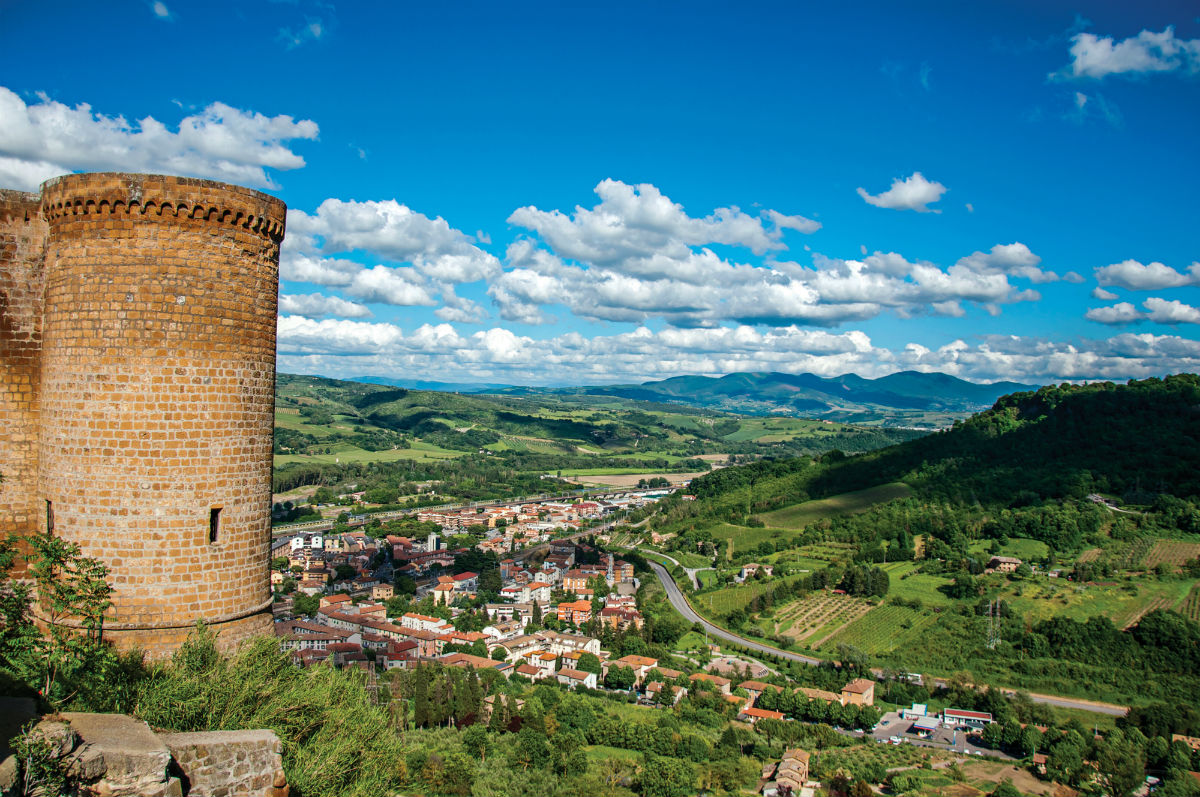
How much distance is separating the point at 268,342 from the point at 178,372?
4.44 ft

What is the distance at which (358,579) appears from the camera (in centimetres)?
8244

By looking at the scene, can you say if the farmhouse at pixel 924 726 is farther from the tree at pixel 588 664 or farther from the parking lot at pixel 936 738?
the tree at pixel 588 664

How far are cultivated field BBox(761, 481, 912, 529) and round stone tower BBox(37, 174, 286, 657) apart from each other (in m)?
101

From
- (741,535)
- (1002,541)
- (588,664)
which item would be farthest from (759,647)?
(741,535)

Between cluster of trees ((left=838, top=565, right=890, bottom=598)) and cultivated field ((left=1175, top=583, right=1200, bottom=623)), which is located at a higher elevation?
cultivated field ((left=1175, top=583, right=1200, bottom=623))

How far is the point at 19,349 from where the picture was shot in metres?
10.0

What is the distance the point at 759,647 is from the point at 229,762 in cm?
6259

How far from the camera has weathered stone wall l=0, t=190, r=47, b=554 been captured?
996 cm

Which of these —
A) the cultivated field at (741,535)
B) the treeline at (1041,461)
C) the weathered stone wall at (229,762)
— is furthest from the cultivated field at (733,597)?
the weathered stone wall at (229,762)

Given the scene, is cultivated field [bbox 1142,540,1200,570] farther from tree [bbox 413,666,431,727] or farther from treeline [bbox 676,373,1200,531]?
tree [bbox 413,666,431,727]

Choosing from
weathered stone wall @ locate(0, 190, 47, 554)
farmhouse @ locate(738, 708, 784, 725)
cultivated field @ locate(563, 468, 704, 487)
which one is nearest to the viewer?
weathered stone wall @ locate(0, 190, 47, 554)

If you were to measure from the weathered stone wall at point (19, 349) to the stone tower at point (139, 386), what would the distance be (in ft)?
0.06

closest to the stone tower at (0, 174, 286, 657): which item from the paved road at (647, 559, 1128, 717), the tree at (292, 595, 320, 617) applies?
the paved road at (647, 559, 1128, 717)

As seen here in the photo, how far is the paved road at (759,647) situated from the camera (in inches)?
2031
